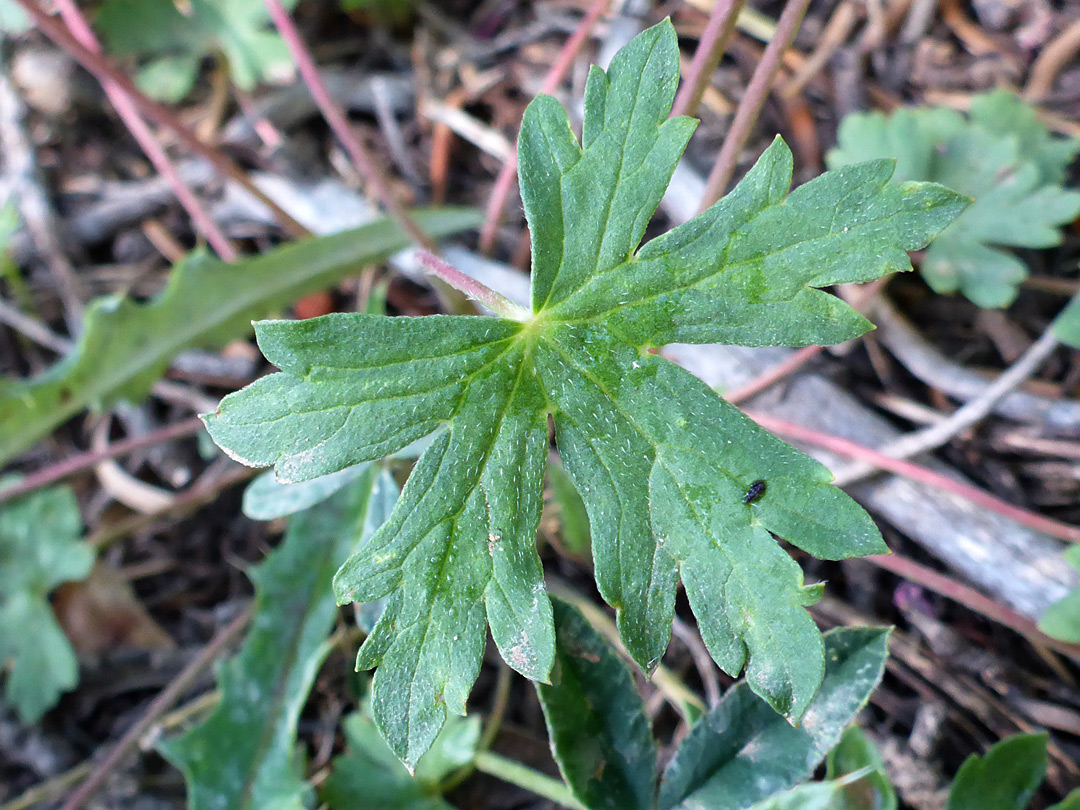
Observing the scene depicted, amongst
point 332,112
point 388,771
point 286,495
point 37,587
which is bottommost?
point 37,587

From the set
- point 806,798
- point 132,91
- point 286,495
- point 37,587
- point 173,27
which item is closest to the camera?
point 806,798

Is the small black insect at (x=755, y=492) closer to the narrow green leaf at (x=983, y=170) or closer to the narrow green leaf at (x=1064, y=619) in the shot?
the narrow green leaf at (x=1064, y=619)

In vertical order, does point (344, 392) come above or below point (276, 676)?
above

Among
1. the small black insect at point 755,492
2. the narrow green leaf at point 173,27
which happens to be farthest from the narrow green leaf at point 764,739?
the narrow green leaf at point 173,27

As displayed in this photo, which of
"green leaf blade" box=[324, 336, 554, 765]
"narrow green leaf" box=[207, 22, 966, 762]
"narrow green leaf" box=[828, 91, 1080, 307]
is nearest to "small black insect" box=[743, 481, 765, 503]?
"narrow green leaf" box=[207, 22, 966, 762]

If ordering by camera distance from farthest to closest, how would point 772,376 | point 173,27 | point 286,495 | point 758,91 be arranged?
point 173,27, point 772,376, point 286,495, point 758,91

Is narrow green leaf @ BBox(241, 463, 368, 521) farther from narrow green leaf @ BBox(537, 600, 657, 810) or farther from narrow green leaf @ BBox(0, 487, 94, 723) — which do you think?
narrow green leaf @ BBox(0, 487, 94, 723)

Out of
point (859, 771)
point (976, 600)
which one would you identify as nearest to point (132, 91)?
point (859, 771)

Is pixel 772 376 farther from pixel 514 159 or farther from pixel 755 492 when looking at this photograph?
pixel 514 159
